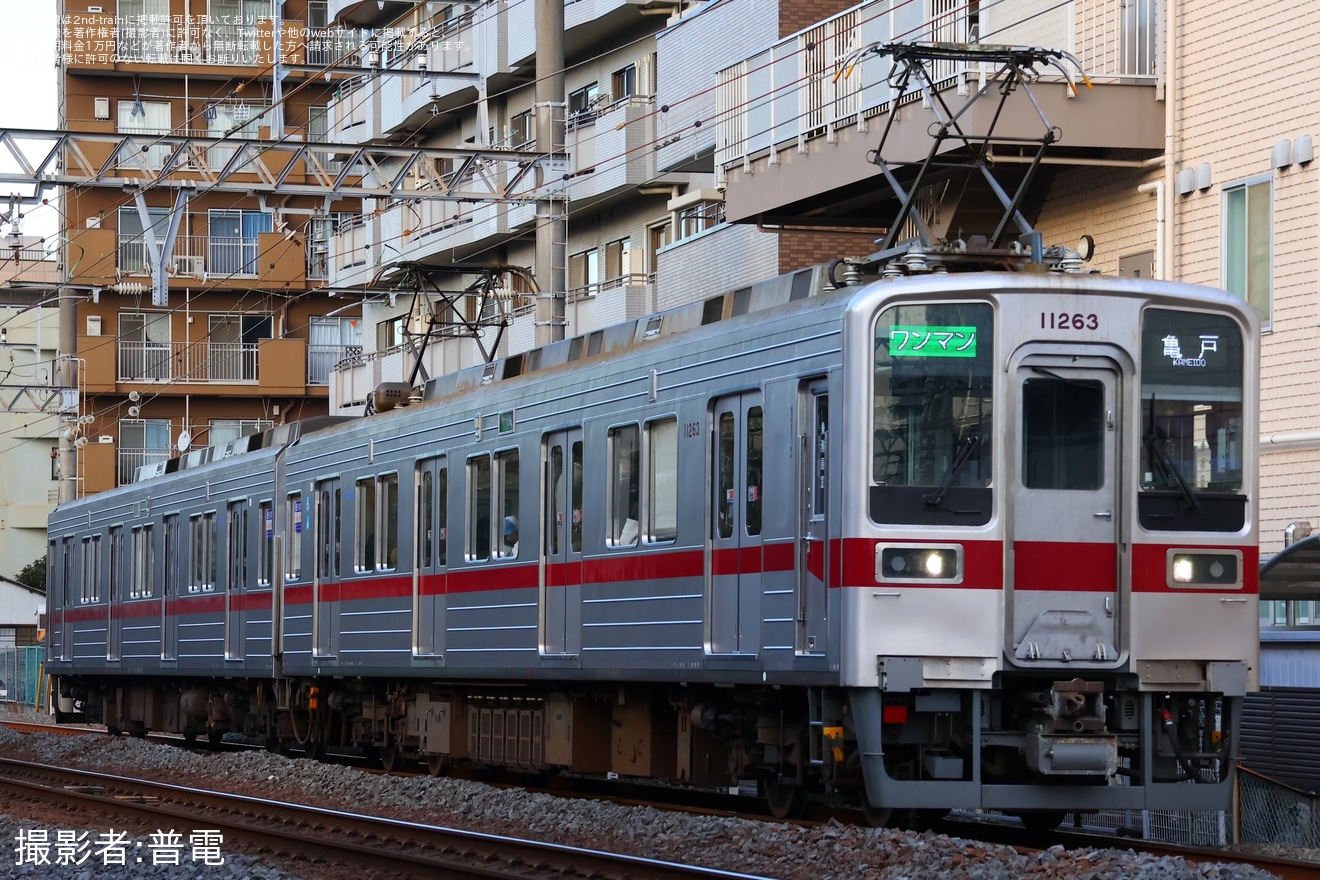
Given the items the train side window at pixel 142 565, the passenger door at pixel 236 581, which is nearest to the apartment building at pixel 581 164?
the passenger door at pixel 236 581

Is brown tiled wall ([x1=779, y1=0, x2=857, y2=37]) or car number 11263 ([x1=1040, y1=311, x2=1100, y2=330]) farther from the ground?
brown tiled wall ([x1=779, y1=0, x2=857, y2=37])

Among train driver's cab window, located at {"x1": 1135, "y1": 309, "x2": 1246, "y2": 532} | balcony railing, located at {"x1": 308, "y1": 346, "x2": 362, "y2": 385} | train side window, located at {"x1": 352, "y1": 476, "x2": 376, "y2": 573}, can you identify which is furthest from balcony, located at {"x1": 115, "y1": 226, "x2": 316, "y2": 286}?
train driver's cab window, located at {"x1": 1135, "y1": 309, "x2": 1246, "y2": 532}

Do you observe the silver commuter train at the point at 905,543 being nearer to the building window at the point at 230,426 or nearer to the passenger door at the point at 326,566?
the passenger door at the point at 326,566

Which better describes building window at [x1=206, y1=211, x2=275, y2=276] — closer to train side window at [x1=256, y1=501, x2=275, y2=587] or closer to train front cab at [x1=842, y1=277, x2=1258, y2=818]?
train side window at [x1=256, y1=501, x2=275, y2=587]

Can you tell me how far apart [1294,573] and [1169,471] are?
6.31 feet

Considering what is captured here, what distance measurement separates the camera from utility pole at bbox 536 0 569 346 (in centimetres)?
2006

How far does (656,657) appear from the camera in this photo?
503 inches

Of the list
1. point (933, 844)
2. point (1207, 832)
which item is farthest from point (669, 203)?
point (933, 844)

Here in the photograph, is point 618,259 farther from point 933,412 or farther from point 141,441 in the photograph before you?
point 141,441

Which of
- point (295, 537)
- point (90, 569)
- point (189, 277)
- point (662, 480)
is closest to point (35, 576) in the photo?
point (189, 277)

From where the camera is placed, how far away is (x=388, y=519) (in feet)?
57.9

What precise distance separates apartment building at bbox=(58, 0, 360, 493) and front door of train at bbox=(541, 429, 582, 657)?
39.8 meters

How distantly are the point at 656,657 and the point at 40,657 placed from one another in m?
32.5

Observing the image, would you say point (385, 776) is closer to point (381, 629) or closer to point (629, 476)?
point (381, 629)
